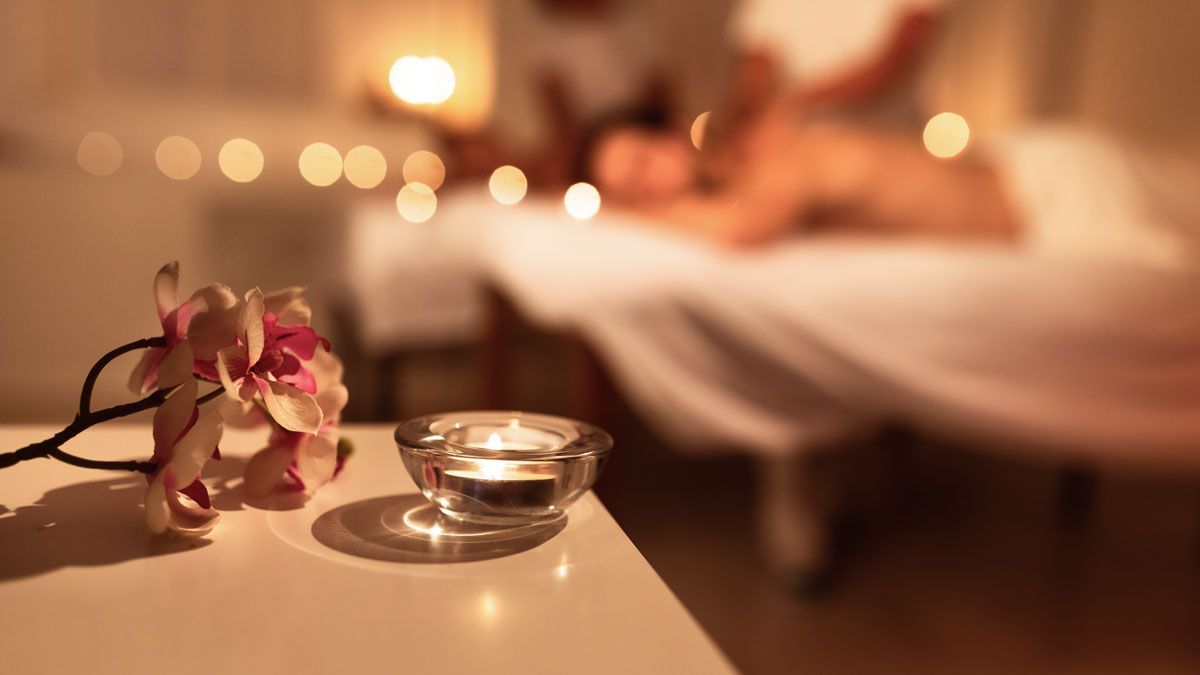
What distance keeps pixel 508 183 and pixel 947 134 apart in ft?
4.44

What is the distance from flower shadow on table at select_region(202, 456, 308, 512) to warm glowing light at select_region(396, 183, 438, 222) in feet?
5.16

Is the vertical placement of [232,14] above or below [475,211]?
above

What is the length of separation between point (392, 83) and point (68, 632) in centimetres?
254

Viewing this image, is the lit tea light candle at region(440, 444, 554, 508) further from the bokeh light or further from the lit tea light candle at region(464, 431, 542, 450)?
the bokeh light

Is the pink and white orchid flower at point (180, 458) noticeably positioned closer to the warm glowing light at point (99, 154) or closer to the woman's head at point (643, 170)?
the woman's head at point (643, 170)

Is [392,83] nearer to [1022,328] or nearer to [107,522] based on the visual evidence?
[1022,328]


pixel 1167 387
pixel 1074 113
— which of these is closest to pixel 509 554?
pixel 1167 387

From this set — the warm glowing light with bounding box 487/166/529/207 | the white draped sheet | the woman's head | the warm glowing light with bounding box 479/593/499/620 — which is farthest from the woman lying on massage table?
the warm glowing light with bounding box 487/166/529/207

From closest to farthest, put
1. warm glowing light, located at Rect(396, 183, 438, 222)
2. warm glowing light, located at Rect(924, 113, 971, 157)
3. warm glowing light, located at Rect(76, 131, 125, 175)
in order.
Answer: warm glowing light, located at Rect(396, 183, 438, 222) → warm glowing light, located at Rect(76, 131, 125, 175) → warm glowing light, located at Rect(924, 113, 971, 157)

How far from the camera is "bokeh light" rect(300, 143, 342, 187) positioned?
8.14ft

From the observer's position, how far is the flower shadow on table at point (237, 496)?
33 centimetres

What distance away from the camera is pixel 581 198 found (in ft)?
6.02

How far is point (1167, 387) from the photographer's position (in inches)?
39.9

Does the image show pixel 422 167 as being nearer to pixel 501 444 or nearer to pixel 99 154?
pixel 99 154
